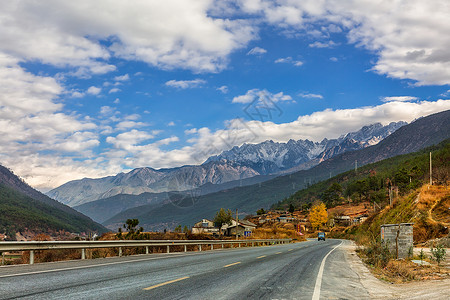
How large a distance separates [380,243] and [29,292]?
17477mm

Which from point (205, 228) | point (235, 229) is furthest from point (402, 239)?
Answer: point (205, 228)

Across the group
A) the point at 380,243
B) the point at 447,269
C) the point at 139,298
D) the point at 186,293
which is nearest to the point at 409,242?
the point at 380,243

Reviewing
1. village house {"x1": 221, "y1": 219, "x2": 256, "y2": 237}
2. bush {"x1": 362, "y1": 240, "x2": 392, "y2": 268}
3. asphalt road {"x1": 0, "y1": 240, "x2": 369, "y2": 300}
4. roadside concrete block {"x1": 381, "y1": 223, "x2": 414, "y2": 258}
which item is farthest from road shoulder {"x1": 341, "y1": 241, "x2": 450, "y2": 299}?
village house {"x1": 221, "y1": 219, "x2": 256, "y2": 237}

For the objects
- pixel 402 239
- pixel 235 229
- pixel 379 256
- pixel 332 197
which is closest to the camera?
pixel 379 256

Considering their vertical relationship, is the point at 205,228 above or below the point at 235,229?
below

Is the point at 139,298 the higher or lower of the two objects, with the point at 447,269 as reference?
higher

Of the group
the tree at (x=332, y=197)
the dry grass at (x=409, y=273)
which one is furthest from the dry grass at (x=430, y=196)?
the tree at (x=332, y=197)

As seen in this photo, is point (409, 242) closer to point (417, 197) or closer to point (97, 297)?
point (97, 297)

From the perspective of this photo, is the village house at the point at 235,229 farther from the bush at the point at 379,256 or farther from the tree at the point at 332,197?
the bush at the point at 379,256

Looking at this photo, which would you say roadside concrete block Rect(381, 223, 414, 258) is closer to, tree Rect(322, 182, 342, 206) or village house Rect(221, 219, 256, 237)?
village house Rect(221, 219, 256, 237)

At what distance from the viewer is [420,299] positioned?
8438mm

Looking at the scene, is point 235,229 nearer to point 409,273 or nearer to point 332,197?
point 332,197

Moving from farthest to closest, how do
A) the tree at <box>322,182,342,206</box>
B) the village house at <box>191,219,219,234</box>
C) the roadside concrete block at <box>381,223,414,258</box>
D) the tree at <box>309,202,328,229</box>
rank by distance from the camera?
the tree at <box>322,182,342,206</box>, the tree at <box>309,202,328,229</box>, the village house at <box>191,219,219,234</box>, the roadside concrete block at <box>381,223,414,258</box>

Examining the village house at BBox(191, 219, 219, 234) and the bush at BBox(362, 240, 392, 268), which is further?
the village house at BBox(191, 219, 219, 234)
